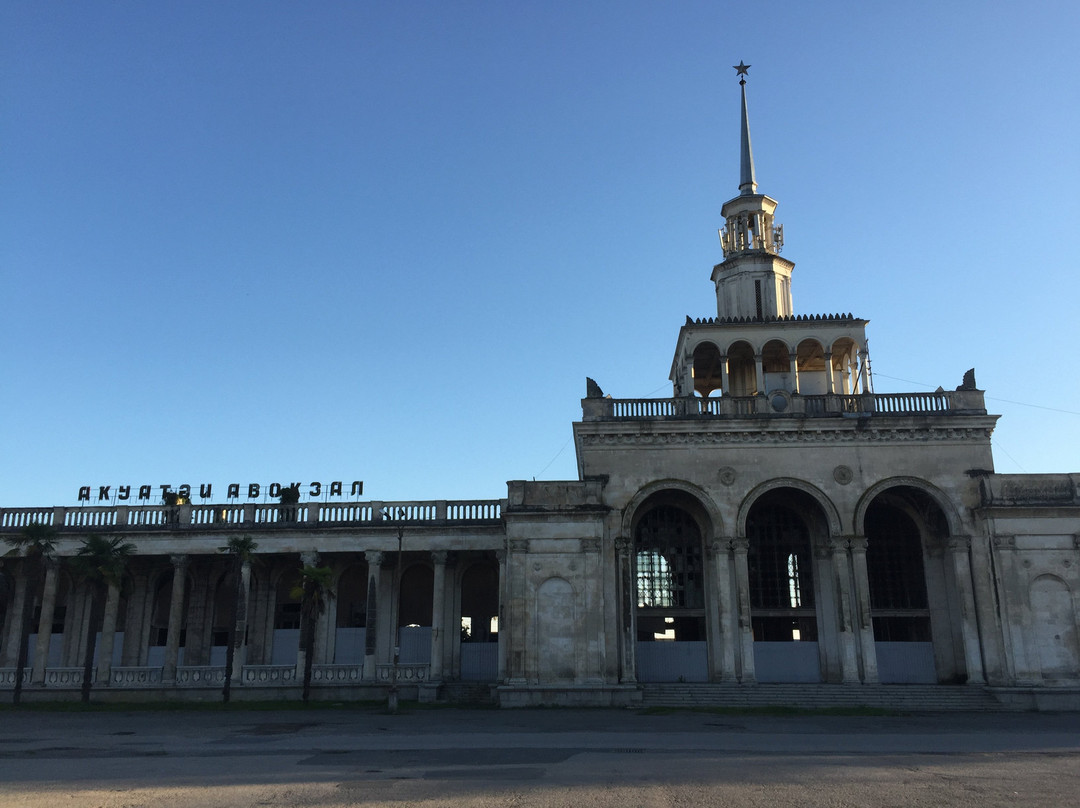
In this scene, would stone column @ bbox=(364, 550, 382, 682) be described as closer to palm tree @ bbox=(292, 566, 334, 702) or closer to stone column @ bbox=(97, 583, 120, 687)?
palm tree @ bbox=(292, 566, 334, 702)

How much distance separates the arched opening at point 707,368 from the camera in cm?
4197

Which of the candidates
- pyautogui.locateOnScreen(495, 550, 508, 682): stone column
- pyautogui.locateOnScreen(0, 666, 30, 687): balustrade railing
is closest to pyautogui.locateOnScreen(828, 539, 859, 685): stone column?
pyautogui.locateOnScreen(495, 550, 508, 682): stone column

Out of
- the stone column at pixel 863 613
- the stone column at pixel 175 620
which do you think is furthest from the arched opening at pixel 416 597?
the stone column at pixel 863 613

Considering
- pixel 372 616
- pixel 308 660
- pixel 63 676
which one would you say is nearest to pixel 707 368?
pixel 372 616

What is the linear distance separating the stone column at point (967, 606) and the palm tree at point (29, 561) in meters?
40.8

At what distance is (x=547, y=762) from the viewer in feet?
60.1

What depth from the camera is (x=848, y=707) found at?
107 ft

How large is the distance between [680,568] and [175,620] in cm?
2425

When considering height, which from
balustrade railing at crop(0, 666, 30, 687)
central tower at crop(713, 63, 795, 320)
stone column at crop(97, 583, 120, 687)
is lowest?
balustrade railing at crop(0, 666, 30, 687)

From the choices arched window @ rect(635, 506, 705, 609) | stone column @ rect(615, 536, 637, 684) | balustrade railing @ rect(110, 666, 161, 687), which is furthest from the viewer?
balustrade railing @ rect(110, 666, 161, 687)

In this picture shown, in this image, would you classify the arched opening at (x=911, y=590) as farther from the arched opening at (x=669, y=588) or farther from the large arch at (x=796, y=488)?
the arched opening at (x=669, y=588)

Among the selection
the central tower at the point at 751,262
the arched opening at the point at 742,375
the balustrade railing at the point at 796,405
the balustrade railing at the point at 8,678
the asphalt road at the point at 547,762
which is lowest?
the asphalt road at the point at 547,762

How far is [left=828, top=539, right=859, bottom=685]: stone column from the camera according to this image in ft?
115

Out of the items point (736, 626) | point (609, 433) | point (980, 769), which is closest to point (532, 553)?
point (609, 433)
